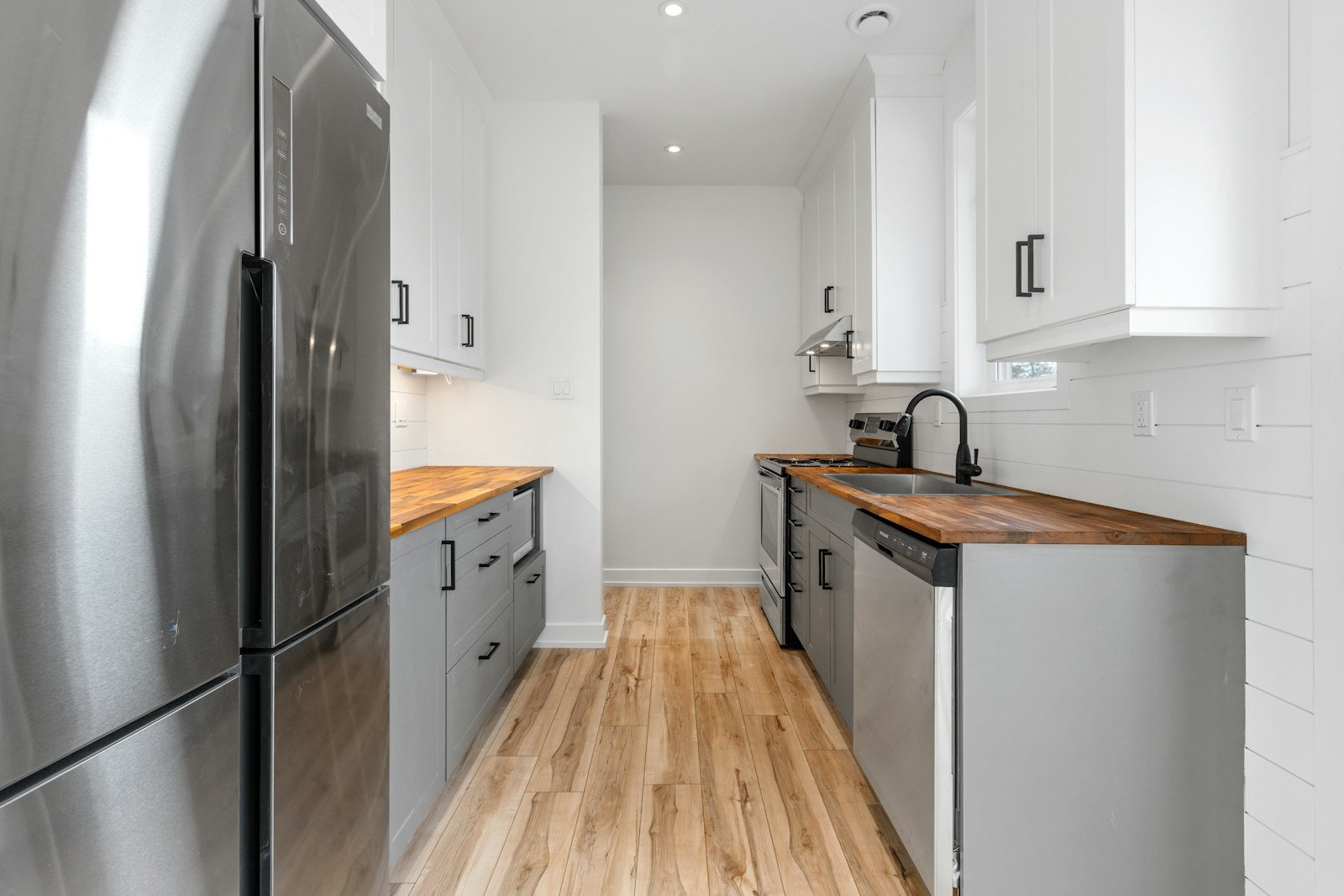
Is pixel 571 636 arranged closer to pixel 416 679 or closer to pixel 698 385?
pixel 416 679

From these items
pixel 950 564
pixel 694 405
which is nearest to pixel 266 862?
pixel 950 564

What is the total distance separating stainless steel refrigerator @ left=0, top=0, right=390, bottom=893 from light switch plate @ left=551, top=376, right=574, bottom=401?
7.18 feet

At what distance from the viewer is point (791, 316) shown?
4.52 metres

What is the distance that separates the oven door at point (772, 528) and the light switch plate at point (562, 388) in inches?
45.2

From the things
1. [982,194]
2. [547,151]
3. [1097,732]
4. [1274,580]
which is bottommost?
[1097,732]

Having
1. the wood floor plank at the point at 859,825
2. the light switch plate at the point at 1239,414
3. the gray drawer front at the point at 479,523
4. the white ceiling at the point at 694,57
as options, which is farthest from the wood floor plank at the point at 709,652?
the white ceiling at the point at 694,57

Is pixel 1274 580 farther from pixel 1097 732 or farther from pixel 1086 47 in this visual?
pixel 1086 47

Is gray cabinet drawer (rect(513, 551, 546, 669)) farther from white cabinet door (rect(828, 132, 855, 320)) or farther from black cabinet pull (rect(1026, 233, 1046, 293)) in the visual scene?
black cabinet pull (rect(1026, 233, 1046, 293))

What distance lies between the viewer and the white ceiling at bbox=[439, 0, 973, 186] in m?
2.50

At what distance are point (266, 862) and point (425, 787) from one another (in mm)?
897

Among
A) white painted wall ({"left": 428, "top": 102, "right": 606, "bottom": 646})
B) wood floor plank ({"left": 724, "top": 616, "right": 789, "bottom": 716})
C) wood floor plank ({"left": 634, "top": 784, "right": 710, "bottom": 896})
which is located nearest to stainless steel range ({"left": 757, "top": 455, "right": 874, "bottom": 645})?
wood floor plank ({"left": 724, "top": 616, "right": 789, "bottom": 716})

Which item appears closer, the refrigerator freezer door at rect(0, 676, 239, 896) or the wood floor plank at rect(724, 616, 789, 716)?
the refrigerator freezer door at rect(0, 676, 239, 896)

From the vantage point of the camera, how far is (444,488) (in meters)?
2.25

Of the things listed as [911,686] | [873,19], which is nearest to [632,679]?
[911,686]
